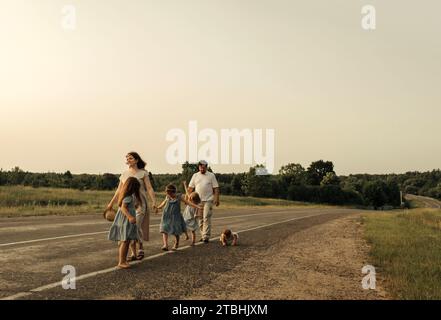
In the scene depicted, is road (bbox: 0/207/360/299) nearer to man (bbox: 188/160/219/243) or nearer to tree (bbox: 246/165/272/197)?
man (bbox: 188/160/219/243)

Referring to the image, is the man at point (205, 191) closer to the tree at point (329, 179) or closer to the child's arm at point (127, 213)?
the child's arm at point (127, 213)

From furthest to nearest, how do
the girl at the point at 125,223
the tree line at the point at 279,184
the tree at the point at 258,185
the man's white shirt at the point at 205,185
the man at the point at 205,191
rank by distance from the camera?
the tree at the point at 258,185 → the tree line at the point at 279,184 → the man's white shirt at the point at 205,185 → the man at the point at 205,191 → the girl at the point at 125,223

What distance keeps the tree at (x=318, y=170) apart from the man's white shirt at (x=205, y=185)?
109m

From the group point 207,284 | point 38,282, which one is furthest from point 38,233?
point 207,284

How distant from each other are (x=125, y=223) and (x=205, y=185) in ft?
14.6

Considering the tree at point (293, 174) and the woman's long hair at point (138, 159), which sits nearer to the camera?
the woman's long hair at point (138, 159)

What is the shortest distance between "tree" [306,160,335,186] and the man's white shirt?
358 feet

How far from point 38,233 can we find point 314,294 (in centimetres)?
937

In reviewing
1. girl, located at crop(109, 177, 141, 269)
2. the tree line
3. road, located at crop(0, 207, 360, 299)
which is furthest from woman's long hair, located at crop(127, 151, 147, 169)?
the tree line

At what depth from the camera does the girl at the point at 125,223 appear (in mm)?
7625

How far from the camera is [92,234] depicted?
1273cm

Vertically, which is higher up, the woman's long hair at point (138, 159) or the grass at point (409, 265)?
the woman's long hair at point (138, 159)

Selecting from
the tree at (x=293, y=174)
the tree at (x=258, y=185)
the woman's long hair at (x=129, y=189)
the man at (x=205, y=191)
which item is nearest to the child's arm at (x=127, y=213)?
the woman's long hair at (x=129, y=189)

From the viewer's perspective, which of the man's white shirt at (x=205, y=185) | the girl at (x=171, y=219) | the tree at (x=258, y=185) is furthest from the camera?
the tree at (x=258, y=185)
